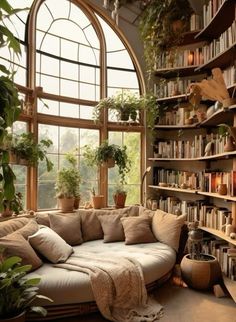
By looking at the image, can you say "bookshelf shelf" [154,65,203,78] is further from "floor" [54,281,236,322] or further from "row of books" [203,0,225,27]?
"floor" [54,281,236,322]

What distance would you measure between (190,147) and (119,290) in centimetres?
244

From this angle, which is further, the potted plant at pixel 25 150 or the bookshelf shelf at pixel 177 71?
the bookshelf shelf at pixel 177 71

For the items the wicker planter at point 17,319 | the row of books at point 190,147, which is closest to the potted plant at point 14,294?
the wicker planter at point 17,319

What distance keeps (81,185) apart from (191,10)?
Result: 9.93 feet

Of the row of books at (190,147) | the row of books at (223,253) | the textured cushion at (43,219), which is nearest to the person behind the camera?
the row of books at (223,253)

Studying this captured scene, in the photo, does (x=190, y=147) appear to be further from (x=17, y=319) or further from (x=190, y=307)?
(x=17, y=319)

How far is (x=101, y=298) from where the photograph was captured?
2.67m

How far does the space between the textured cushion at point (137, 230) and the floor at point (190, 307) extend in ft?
2.13

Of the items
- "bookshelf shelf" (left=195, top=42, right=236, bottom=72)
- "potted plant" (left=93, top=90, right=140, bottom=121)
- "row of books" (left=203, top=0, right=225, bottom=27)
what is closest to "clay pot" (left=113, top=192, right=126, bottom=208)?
"potted plant" (left=93, top=90, right=140, bottom=121)

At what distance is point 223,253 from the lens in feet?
12.0

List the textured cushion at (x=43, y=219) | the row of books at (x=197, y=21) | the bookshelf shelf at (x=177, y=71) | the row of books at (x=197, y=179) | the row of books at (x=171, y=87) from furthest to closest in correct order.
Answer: the row of books at (x=171, y=87)
the bookshelf shelf at (x=177, y=71)
the row of books at (x=197, y=21)
the textured cushion at (x=43, y=219)
the row of books at (x=197, y=179)

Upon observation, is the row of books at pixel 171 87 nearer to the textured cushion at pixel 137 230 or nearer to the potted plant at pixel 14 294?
the textured cushion at pixel 137 230

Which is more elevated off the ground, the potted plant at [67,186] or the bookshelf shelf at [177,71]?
the bookshelf shelf at [177,71]

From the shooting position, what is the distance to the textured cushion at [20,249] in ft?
8.83
